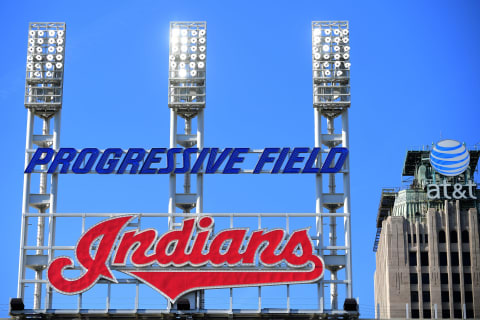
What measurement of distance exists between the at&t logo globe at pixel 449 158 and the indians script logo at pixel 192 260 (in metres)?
67.7

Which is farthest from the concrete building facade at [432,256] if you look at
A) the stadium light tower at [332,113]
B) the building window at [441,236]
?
the stadium light tower at [332,113]

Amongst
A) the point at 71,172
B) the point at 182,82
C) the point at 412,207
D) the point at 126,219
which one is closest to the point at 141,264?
the point at 126,219

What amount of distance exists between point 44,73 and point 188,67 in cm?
1194

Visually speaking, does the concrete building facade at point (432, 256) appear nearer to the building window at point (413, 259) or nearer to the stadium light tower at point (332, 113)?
the building window at point (413, 259)

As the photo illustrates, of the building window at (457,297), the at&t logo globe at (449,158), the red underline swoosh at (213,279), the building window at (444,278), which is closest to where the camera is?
the red underline swoosh at (213,279)

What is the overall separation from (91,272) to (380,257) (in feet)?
283

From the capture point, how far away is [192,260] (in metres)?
87.8

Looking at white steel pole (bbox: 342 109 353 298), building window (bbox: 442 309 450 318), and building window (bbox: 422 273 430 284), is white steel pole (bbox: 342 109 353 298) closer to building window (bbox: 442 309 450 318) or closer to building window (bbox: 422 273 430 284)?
building window (bbox: 442 309 450 318)

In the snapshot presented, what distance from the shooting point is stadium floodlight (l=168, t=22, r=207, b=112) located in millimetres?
94938

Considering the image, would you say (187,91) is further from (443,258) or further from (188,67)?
(443,258)

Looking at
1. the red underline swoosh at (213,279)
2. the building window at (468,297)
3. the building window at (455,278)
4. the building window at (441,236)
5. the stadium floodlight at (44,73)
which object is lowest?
the red underline swoosh at (213,279)

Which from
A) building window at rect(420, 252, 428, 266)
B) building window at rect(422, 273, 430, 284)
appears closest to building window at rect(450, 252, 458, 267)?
building window at rect(420, 252, 428, 266)

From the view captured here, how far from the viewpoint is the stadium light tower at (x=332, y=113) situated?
3538 inches

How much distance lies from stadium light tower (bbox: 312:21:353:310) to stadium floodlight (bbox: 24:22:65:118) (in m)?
21.1
